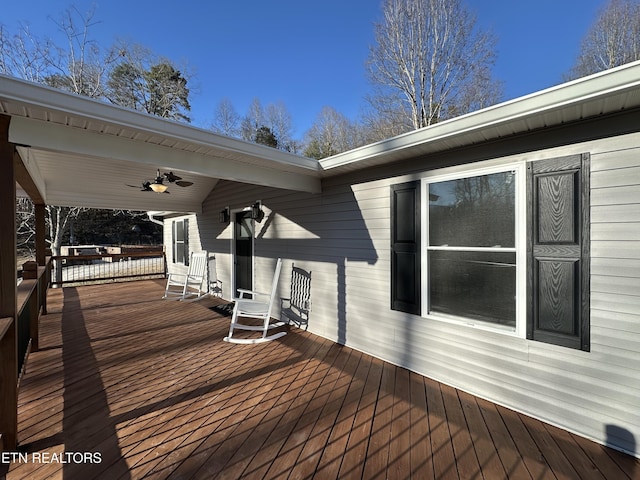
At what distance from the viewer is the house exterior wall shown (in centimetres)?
188

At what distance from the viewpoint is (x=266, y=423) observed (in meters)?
2.13

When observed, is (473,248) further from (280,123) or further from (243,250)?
(280,123)

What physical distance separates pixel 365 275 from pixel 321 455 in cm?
194

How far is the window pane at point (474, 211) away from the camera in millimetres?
2367

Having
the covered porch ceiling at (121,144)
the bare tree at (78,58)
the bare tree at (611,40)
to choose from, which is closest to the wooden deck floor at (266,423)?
the covered porch ceiling at (121,144)

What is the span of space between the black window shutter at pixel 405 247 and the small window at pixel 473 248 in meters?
0.09

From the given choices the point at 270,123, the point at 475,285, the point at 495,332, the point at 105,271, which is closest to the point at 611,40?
the point at 475,285

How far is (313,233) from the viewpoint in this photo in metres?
4.18

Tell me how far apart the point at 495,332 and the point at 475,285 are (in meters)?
0.41

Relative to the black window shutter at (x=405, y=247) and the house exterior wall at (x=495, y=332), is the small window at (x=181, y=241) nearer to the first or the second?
the house exterior wall at (x=495, y=332)

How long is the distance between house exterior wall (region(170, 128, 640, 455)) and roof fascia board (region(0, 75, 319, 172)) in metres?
1.37

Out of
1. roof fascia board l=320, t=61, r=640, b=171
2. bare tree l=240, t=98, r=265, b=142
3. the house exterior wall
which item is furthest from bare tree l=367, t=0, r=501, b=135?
roof fascia board l=320, t=61, r=640, b=171

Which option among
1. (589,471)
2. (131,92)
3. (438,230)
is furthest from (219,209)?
(131,92)

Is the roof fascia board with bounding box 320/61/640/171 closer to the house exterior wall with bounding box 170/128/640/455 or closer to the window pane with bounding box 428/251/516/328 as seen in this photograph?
the house exterior wall with bounding box 170/128/640/455
